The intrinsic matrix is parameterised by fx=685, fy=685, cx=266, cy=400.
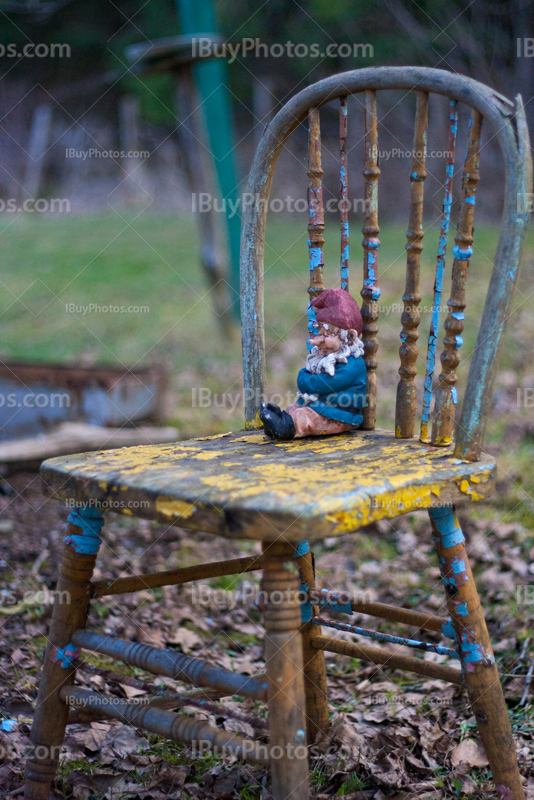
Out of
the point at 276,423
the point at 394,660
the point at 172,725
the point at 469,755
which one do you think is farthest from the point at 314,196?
the point at 469,755

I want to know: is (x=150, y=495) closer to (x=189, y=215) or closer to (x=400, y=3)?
(x=400, y=3)

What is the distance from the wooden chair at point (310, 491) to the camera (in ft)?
3.60

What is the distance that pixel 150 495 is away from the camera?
1148mm

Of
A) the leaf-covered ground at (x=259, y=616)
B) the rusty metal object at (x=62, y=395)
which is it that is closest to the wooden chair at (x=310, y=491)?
the leaf-covered ground at (x=259, y=616)

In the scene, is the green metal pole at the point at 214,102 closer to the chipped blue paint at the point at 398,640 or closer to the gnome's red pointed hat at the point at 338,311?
the gnome's red pointed hat at the point at 338,311

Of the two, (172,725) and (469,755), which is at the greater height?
(172,725)

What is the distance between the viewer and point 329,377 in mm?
1582

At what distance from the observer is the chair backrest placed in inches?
51.8

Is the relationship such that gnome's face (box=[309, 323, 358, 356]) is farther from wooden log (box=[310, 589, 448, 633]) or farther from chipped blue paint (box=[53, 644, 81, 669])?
chipped blue paint (box=[53, 644, 81, 669])

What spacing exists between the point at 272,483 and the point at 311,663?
0.75 meters

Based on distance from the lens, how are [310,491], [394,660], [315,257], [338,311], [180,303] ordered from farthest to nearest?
[180,303], [315,257], [338,311], [394,660], [310,491]

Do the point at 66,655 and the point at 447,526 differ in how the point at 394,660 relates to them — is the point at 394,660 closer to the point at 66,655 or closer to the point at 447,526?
the point at 447,526

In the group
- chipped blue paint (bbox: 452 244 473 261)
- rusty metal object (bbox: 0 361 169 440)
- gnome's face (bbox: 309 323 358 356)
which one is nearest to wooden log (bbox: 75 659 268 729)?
gnome's face (bbox: 309 323 358 356)

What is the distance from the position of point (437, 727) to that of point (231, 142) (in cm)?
458
